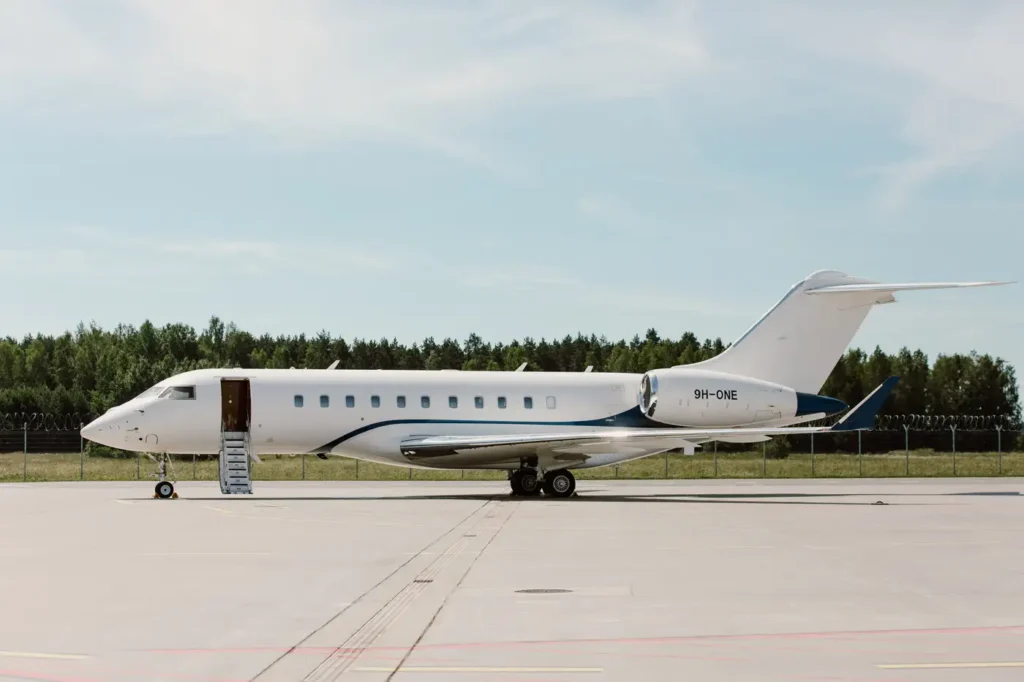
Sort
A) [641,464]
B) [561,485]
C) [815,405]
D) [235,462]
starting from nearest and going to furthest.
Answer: [235,462], [561,485], [815,405], [641,464]

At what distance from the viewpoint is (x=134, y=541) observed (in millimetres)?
18469

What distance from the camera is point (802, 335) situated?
36031 millimetres

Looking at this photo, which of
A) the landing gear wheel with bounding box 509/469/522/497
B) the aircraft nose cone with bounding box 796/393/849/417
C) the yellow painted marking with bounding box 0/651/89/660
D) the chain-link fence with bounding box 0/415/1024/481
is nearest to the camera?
the yellow painted marking with bounding box 0/651/89/660

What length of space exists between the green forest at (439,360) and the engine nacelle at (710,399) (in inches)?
2865

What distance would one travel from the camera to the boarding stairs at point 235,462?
32.0 meters

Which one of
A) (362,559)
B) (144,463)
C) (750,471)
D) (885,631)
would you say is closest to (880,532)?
(362,559)

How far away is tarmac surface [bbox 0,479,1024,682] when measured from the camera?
8695 millimetres

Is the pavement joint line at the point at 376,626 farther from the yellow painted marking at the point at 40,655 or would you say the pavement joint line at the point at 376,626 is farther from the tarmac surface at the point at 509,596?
the yellow painted marking at the point at 40,655

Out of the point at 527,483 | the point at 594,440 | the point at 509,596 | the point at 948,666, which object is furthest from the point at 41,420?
the point at 948,666

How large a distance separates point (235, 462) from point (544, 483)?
8.13m

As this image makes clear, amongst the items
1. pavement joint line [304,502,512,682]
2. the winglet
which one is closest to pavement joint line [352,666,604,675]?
pavement joint line [304,502,512,682]

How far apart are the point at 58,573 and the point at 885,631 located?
30.0 ft

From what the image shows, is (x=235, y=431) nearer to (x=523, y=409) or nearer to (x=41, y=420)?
(x=523, y=409)

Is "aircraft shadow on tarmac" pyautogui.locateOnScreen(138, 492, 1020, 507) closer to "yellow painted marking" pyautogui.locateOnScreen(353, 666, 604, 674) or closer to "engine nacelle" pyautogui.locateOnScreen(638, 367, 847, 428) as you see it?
"engine nacelle" pyautogui.locateOnScreen(638, 367, 847, 428)
